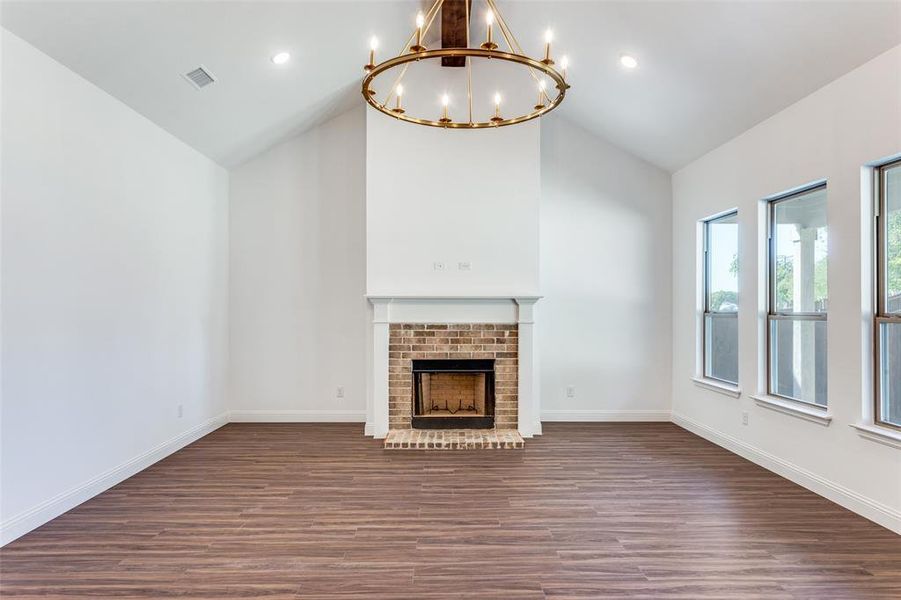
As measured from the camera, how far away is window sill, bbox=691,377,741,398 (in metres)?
4.57

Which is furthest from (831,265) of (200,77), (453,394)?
(200,77)

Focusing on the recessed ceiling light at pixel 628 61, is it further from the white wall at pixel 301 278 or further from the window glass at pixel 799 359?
the white wall at pixel 301 278

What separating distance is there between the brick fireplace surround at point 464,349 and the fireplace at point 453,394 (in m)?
0.07

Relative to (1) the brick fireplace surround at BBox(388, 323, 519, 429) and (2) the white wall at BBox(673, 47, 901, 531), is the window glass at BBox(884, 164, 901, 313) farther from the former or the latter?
(1) the brick fireplace surround at BBox(388, 323, 519, 429)

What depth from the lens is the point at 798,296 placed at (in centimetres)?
397

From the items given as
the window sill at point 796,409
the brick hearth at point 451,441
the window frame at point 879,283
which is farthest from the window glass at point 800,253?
the brick hearth at point 451,441

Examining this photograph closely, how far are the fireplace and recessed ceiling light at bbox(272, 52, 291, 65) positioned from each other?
2.87 metres

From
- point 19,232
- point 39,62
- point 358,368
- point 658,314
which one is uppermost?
point 39,62

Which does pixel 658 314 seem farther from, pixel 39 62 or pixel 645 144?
pixel 39 62

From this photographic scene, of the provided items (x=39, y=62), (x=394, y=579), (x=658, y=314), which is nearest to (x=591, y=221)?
(x=658, y=314)

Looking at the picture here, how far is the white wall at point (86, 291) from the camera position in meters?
2.88

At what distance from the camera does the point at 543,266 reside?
5762 millimetres

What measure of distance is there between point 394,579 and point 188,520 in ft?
4.84

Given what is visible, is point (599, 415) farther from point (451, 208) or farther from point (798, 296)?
point (451, 208)
